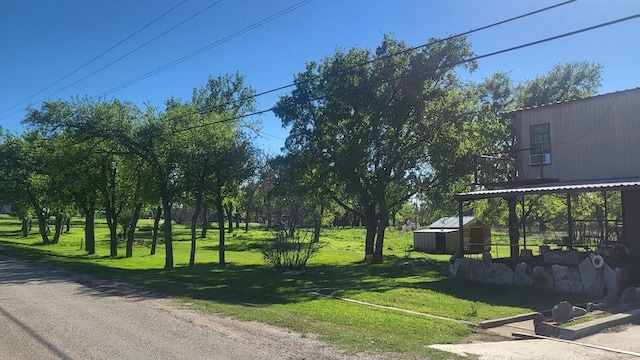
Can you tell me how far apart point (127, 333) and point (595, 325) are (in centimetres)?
859

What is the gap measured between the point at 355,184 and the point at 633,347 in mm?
20581

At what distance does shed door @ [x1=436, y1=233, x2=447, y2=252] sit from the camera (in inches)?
1650

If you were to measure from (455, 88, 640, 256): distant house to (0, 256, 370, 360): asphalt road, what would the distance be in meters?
12.2

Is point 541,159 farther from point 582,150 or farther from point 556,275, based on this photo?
point 556,275

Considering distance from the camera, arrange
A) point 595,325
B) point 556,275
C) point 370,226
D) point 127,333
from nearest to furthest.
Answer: point 127,333
point 595,325
point 556,275
point 370,226

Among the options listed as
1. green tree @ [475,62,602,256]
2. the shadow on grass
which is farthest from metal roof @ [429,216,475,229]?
the shadow on grass

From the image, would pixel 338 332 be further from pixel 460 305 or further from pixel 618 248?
pixel 618 248

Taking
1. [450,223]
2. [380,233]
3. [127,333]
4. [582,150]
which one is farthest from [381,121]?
[450,223]

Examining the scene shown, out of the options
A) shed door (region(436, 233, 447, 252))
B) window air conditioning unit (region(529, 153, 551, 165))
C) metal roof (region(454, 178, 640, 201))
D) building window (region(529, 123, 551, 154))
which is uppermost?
building window (region(529, 123, 551, 154))

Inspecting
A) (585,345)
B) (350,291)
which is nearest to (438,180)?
(350,291)

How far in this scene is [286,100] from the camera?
2953cm

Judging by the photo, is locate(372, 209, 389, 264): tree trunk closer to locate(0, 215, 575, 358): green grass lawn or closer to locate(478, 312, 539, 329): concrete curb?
locate(0, 215, 575, 358): green grass lawn

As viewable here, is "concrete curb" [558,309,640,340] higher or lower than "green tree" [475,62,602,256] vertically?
lower

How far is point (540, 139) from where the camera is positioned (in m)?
21.7
